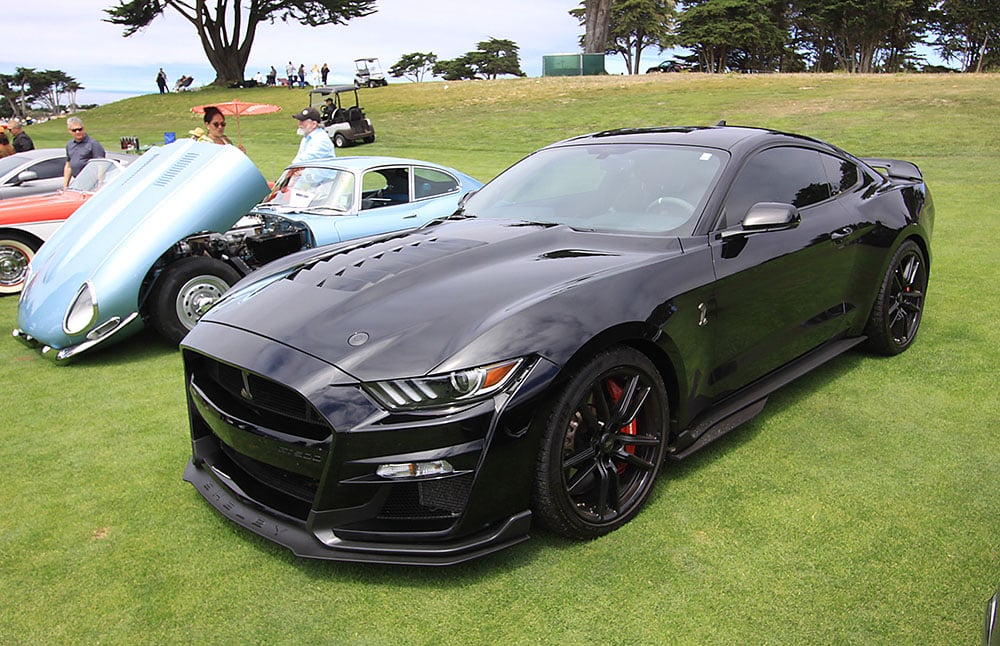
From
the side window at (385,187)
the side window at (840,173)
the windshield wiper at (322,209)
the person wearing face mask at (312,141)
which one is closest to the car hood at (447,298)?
the side window at (840,173)

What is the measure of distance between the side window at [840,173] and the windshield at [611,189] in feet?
3.55

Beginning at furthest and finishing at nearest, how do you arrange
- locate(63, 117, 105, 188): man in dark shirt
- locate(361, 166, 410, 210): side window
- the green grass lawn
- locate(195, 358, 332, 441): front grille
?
locate(63, 117, 105, 188): man in dark shirt < locate(361, 166, 410, 210): side window < locate(195, 358, 332, 441): front grille < the green grass lawn

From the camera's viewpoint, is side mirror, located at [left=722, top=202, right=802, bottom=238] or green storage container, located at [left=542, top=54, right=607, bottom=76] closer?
side mirror, located at [left=722, top=202, right=802, bottom=238]

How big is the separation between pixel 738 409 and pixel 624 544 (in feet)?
3.29

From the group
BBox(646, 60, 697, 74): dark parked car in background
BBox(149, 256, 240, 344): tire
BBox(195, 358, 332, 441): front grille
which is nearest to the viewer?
BBox(195, 358, 332, 441): front grille

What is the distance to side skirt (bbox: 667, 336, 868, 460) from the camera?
10.8ft

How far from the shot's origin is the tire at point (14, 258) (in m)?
7.86

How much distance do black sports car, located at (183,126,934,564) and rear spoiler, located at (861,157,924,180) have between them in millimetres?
1289

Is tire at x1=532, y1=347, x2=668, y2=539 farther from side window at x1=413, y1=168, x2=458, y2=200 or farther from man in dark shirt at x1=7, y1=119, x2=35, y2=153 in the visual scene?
man in dark shirt at x1=7, y1=119, x2=35, y2=153

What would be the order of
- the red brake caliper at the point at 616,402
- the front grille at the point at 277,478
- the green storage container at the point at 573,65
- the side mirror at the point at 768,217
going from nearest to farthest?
the front grille at the point at 277,478 → the red brake caliper at the point at 616,402 → the side mirror at the point at 768,217 → the green storage container at the point at 573,65

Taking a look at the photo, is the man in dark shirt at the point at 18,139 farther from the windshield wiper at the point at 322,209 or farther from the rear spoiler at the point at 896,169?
the rear spoiler at the point at 896,169

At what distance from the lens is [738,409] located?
11.7 ft

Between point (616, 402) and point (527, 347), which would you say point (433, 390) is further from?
point (616, 402)

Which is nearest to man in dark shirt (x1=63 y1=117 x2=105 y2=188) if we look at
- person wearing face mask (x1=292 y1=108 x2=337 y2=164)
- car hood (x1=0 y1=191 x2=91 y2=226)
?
car hood (x1=0 y1=191 x2=91 y2=226)
